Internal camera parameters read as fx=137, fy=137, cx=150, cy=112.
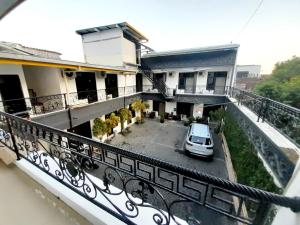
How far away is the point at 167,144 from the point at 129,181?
7973 millimetres

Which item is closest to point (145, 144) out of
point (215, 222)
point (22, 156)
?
point (215, 222)

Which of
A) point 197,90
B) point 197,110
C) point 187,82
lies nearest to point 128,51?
point 187,82

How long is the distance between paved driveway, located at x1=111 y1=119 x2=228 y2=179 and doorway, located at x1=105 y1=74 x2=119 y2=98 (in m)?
3.31

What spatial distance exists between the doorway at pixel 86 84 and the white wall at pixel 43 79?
4.53ft

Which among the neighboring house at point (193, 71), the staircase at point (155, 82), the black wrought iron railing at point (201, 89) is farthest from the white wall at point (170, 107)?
the staircase at point (155, 82)

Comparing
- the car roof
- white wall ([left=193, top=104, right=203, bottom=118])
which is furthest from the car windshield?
white wall ([left=193, top=104, right=203, bottom=118])

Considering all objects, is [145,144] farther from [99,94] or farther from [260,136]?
[260,136]

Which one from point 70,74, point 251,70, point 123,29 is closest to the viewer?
point 70,74

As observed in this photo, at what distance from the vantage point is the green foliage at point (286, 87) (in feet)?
16.1

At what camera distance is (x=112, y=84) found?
10.8 meters

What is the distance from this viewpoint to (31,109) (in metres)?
5.46

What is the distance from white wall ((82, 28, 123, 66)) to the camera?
11.3 meters

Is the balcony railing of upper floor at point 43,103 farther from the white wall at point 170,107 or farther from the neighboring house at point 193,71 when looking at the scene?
the neighboring house at point 193,71

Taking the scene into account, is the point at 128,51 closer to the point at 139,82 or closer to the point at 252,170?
the point at 139,82
